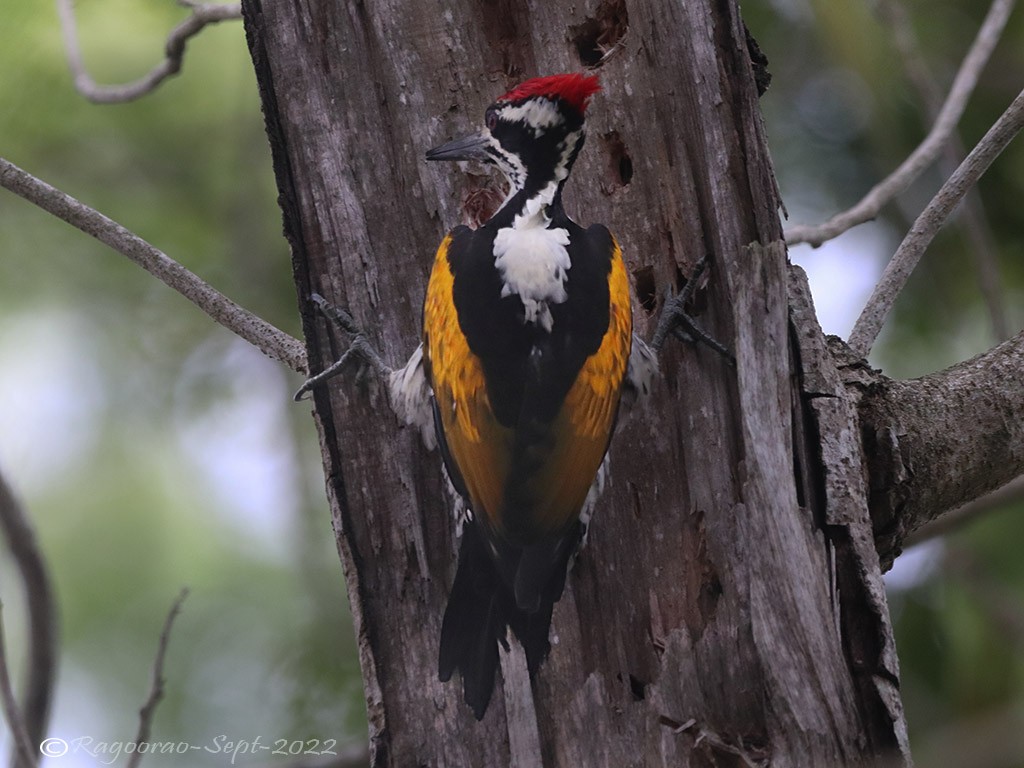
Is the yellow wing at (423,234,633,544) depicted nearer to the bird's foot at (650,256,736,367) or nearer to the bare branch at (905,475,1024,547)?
the bird's foot at (650,256,736,367)

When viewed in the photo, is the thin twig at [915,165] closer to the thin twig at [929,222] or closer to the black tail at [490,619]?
the thin twig at [929,222]

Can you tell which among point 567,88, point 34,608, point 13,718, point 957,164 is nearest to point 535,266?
point 567,88

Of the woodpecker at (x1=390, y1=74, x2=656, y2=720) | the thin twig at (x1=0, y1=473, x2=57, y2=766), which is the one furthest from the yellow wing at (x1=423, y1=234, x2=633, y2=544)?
the thin twig at (x1=0, y1=473, x2=57, y2=766)

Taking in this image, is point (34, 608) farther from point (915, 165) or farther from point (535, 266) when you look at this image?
point (915, 165)

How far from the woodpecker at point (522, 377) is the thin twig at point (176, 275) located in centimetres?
36

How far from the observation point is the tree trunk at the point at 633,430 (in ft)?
7.17

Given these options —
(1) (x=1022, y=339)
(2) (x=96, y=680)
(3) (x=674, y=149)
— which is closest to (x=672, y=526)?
(3) (x=674, y=149)

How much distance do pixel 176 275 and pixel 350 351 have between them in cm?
52

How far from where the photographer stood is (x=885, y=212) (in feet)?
16.3

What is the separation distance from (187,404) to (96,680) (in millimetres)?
1625

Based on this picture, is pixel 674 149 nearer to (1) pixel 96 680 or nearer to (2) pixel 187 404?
(2) pixel 187 404

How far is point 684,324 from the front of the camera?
2451 millimetres

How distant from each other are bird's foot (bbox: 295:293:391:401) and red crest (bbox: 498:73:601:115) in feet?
2.18

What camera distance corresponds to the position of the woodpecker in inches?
92.2
